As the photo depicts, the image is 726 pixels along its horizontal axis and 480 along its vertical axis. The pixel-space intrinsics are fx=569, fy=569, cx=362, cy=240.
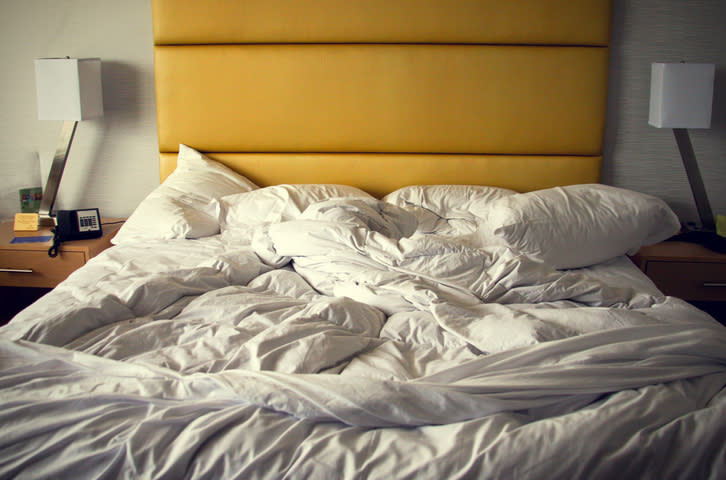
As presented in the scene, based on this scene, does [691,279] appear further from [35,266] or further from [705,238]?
[35,266]

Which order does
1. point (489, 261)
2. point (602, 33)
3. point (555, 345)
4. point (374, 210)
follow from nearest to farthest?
point (555, 345) → point (489, 261) → point (374, 210) → point (602, 33)

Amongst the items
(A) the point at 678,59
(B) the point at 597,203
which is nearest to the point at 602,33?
(A) the point at 678,59

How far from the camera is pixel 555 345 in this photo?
112 cm

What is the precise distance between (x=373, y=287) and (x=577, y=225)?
0.86 meters

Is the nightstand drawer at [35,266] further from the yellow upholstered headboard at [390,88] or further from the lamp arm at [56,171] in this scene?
the yellow upholstered headboard at [390,88]

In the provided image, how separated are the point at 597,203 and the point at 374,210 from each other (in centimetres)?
82

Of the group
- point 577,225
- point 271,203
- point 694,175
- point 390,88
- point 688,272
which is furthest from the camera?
point 390,88

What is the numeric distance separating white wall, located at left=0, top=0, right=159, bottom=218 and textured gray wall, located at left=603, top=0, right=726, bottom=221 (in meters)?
2.24

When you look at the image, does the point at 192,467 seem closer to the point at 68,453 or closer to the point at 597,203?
the point at 68,453

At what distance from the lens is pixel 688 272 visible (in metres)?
2.28

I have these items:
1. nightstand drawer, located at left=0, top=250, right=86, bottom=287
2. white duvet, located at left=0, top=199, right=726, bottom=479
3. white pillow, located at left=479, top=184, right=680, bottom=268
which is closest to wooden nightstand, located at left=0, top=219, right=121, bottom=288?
nightstand drawer, located at left=0, top=250, right=86, bottom=287

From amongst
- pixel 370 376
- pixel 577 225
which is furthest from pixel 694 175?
pixel 370 376

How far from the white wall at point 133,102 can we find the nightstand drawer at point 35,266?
0.60 m

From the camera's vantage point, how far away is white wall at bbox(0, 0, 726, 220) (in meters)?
2.59
